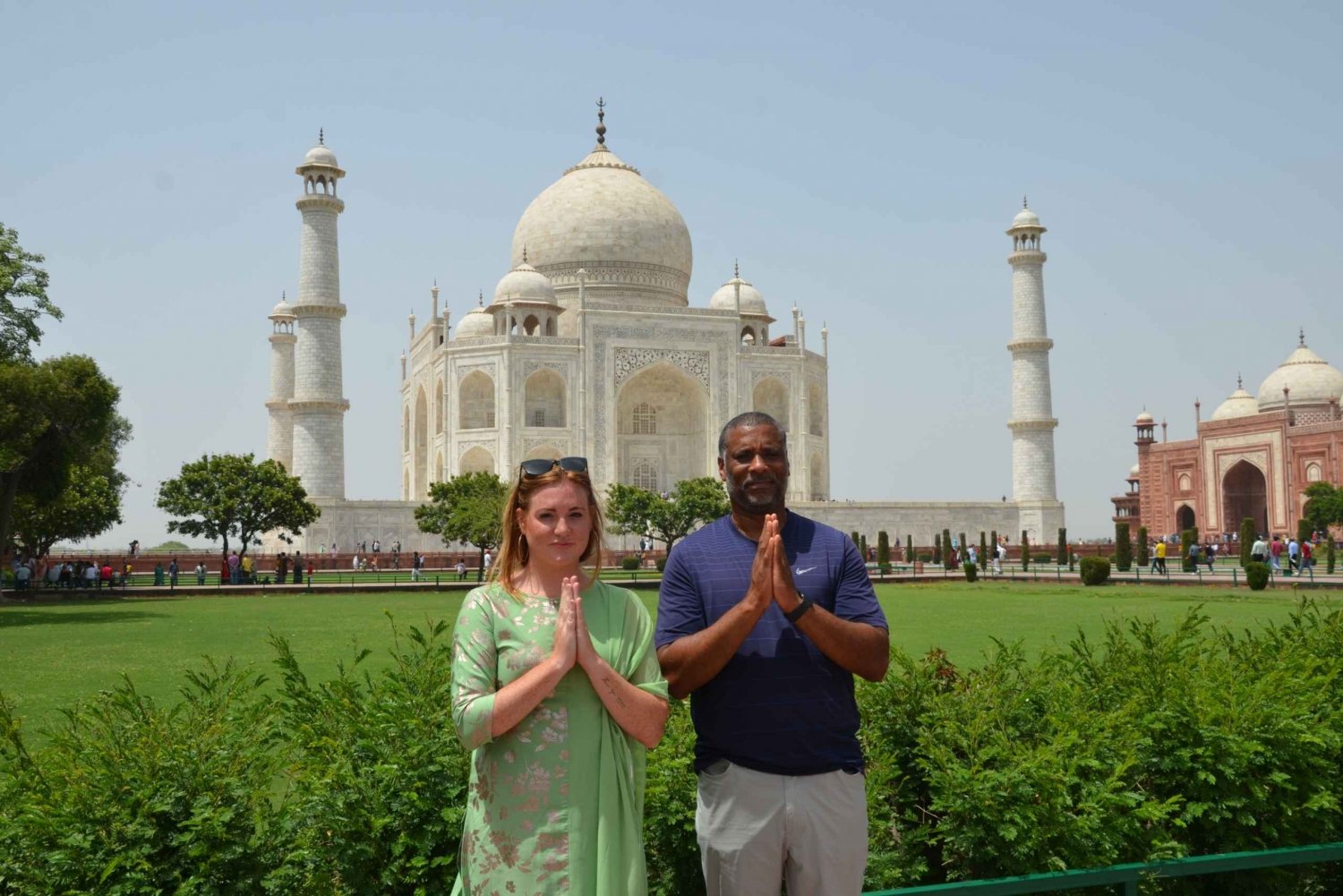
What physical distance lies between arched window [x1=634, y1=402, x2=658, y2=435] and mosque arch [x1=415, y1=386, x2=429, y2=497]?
681 cm

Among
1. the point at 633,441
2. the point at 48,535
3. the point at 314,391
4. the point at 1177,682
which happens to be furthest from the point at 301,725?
the point at 633,441

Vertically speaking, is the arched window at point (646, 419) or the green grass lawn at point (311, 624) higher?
the arched window at point (646, 419)

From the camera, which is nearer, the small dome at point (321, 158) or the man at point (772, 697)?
the man at point (772, 697)

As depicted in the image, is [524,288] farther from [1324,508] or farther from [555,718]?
[555,718]

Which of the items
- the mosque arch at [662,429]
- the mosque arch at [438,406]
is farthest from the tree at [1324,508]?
the mosque arch at [438,406]

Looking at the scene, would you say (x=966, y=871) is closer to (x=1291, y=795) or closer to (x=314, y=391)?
(x=1291, y=795)

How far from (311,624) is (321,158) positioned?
22124mm

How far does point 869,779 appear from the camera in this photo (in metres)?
3.22

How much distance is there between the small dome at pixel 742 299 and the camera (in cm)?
3969

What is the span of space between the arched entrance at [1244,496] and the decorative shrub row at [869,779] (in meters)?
38.9

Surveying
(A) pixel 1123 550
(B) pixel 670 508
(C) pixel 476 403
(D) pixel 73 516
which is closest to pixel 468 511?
(B) pixel 670 508

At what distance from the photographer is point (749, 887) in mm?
2383

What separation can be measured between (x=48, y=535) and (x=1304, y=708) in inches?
1091

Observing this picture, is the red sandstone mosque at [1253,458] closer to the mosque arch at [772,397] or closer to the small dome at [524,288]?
the mosque arch at [772,397]
